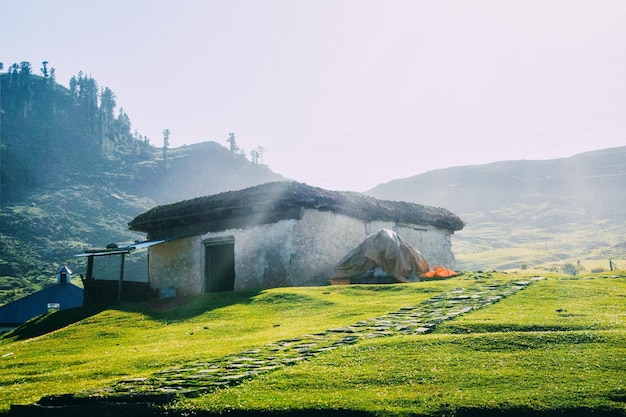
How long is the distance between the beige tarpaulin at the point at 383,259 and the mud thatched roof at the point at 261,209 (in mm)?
2490

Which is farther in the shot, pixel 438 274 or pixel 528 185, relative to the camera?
pixel 528 185

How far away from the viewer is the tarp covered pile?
20.1m

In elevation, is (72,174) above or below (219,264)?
above

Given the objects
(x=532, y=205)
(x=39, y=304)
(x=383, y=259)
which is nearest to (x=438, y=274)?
(x=383, y=259)

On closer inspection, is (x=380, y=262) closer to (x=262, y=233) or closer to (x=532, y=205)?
(x=262, y=233)

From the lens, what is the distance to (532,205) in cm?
14000

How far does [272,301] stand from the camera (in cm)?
1606

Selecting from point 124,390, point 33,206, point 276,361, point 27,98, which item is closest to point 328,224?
point 276,361

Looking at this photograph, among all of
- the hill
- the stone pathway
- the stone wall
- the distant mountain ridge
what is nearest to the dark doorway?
the stone wall

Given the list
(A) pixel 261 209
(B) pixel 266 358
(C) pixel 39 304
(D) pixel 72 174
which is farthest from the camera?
(D) pixel 72 174

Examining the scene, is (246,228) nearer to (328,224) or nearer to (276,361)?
(328,224)

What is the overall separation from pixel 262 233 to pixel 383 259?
16.6ft

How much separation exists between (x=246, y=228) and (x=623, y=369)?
1645 centimetres

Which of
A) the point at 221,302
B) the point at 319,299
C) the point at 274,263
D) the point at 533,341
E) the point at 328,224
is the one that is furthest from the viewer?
the point at 328,224
